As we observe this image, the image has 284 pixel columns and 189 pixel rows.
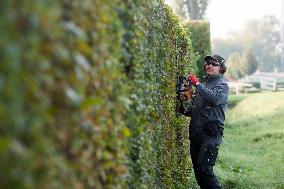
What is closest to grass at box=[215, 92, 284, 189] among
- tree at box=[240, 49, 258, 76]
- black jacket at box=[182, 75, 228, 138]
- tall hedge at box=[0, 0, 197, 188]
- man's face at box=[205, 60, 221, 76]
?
black jacket at box=[182, 75, 228, 138]

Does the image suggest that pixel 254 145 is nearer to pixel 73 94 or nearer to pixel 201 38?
pixel 201 38

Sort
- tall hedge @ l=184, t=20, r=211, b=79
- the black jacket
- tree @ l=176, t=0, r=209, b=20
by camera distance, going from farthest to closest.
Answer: tree @ l=176, t=0, r=209, b=20, tall hedge @ l=184, t=20, r=211, b=79, the black jacket

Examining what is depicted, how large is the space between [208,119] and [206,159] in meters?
0.52

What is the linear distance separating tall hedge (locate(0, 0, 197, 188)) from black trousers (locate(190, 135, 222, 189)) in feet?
9.29

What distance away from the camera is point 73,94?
2.21 meters

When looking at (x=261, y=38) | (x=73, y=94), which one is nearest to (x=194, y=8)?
(x=73, y=94)

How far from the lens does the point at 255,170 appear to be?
38.1 feet

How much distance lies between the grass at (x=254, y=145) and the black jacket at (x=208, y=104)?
2745 millimetres

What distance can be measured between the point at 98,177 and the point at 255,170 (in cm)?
924

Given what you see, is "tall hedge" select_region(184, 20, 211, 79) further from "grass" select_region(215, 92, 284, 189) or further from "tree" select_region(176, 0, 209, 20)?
"tree" select_region(176, 0, 209, 20)

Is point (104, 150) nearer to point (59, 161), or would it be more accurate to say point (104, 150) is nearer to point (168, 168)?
point (59, 161)

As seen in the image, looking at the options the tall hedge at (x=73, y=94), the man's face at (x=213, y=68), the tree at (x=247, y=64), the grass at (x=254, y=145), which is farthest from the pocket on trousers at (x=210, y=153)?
the tree at (x=247, y=64)

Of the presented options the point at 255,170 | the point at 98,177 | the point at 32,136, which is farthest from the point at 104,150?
the point at 255,170

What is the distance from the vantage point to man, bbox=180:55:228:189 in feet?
23.3
